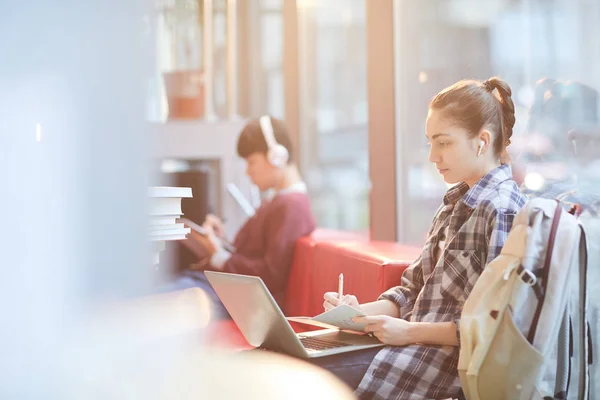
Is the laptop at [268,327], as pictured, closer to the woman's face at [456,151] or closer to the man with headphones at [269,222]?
the woman's face at [456,151]

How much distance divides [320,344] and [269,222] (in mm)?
1388

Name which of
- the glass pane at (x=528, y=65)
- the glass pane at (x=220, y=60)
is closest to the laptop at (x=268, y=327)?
the glass pane at (x=528, y=65)

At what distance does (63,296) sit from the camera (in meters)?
0.63

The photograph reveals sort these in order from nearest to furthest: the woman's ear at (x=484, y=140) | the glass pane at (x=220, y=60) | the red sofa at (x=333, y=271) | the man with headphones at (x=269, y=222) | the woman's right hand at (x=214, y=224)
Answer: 1. the woman's ear at (x=484, y=140)
2. the red sofa at (x=333, y=271)
3. the man with headphones at (x=269, y=222)
4. the woman's right hand at (x=214, y=224)
5. the glass pane at (x=220, y=60)

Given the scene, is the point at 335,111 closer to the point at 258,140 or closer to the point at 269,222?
the point at 258,140

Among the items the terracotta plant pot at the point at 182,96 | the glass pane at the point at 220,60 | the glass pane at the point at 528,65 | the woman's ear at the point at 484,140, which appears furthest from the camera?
the glass pane at the point at 220,60

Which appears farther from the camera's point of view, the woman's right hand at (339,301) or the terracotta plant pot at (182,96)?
the terracotta plant pot at (182,96)

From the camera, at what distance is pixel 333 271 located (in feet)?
7.14

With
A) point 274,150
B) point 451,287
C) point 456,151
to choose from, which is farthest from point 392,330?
point 274,150

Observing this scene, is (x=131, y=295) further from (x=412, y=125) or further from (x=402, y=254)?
(x=412, y=125)

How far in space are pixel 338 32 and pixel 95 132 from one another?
2952 mm

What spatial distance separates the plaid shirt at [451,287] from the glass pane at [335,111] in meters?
1.64

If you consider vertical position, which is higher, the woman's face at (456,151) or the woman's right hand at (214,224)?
the woman's face at (456,151)

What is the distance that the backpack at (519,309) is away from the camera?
3.89ft
